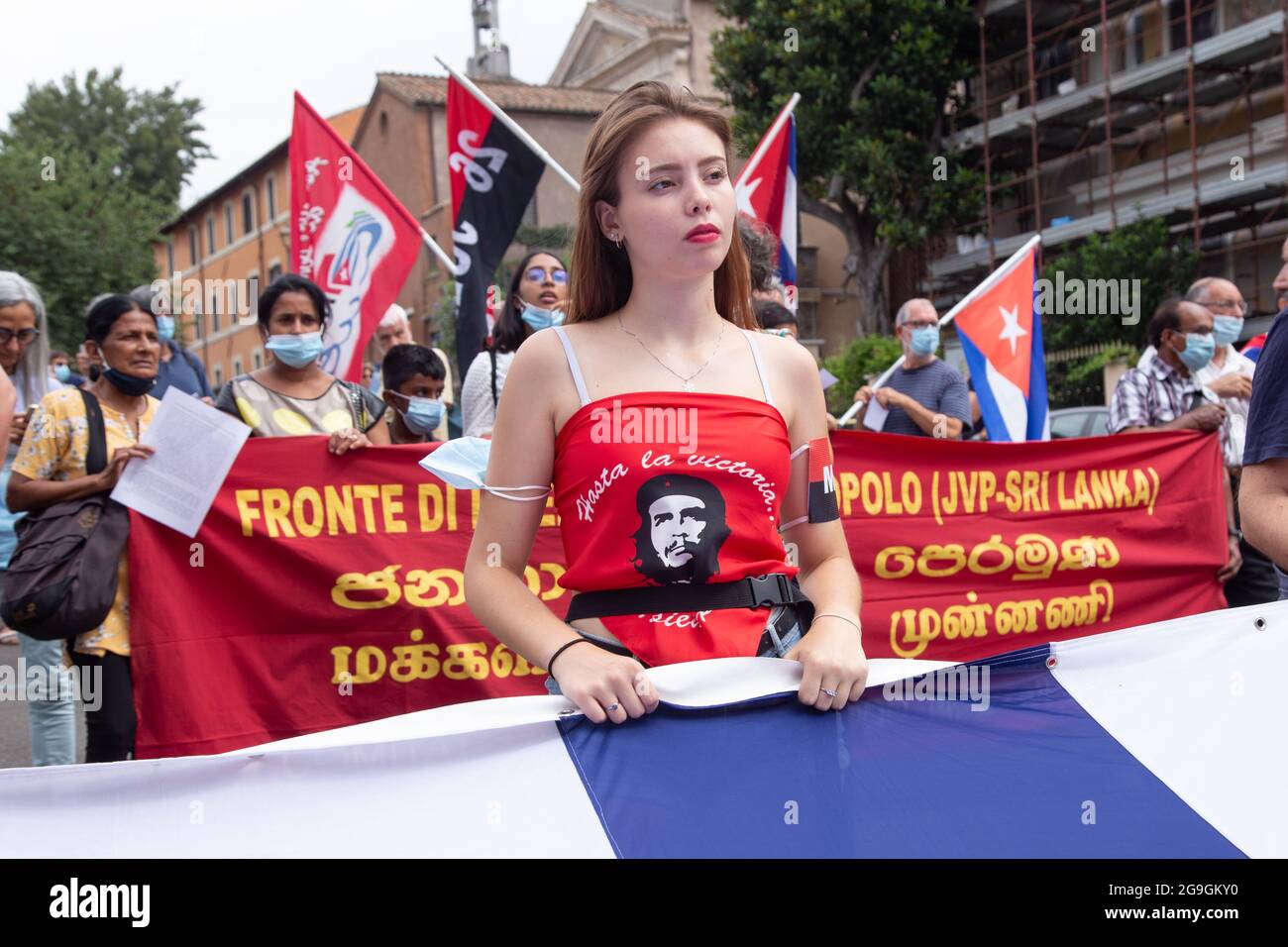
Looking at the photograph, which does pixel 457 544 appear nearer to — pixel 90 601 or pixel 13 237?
pixel 90 601

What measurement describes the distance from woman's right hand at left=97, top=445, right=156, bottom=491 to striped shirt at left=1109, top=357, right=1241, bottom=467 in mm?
4711

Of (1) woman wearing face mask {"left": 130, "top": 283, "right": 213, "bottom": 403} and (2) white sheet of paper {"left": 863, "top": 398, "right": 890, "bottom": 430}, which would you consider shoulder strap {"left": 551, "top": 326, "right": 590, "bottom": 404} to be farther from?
(1) woman wearing face mask {"left": 130, "top": 283, "right": 213, "bottom": 403}

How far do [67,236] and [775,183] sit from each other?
99.9 feet

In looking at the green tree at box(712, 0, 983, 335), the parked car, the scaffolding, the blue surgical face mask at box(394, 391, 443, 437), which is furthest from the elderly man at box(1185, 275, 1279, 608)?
the green tree at box(712, 0, 983, 335)

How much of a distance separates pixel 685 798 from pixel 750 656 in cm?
33

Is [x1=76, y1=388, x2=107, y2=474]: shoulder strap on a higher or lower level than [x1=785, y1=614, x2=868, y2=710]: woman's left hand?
higher

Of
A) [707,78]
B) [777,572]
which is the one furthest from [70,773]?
[707,78]

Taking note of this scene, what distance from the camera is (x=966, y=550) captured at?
Result: 5.75 meters

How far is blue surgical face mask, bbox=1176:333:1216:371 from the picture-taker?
6367mm

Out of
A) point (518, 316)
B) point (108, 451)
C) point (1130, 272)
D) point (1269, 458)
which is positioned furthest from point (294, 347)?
point (1130, 272)

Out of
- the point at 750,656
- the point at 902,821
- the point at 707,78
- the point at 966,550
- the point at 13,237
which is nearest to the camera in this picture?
the point at 902,821

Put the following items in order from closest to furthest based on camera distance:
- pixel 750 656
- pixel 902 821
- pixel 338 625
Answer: pixel 902 821
pixel 750 656
pixel 338 625

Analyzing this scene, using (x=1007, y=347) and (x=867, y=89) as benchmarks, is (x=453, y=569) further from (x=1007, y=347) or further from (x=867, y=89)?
Answer: (x=867, y=89)

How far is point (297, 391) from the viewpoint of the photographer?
522 centimetres
